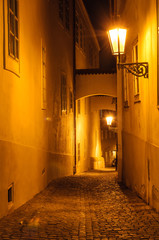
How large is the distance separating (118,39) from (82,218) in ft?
14.1

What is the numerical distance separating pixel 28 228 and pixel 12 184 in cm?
181

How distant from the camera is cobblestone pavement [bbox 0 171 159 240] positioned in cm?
558

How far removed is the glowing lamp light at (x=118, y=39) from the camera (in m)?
8.52

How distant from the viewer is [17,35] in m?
8.09

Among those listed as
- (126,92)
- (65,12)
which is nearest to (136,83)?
(126,92)

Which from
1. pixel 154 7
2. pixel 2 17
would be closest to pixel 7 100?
pixel 2 17

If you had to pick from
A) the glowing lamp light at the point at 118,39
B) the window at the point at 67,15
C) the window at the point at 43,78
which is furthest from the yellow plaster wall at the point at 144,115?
the window at the point at 67,15

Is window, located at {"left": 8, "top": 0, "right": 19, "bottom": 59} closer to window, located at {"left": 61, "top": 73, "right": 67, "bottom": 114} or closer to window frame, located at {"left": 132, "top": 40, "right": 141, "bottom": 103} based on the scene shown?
window frame, located at {"left": 132, "top": 40, "right": 141, "bottom": 103}

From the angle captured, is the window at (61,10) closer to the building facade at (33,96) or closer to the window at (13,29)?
the building facade at (33,96)

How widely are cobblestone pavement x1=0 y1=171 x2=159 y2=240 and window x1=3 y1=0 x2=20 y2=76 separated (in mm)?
3016

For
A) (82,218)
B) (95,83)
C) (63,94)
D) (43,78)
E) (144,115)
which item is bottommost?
(82,218)

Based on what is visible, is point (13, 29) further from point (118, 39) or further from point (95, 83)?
point (95, 83)

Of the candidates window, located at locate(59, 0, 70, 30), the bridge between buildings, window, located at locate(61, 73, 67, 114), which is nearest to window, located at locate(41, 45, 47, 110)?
window, located at locate(61, 73, 67, 114)

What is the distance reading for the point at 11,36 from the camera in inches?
299
